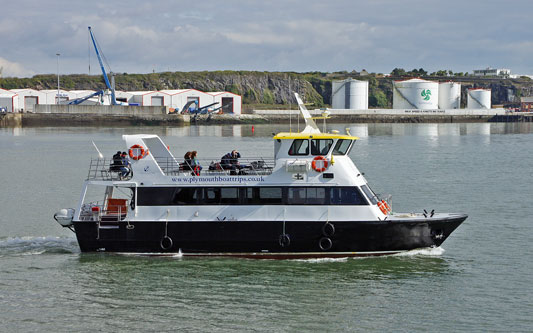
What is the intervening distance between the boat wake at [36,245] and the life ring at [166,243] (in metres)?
3.37

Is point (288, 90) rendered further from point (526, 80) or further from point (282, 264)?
point (282, 264)

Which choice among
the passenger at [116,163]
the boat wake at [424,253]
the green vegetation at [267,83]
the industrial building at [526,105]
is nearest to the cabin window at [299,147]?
the boat wake at [424,253]

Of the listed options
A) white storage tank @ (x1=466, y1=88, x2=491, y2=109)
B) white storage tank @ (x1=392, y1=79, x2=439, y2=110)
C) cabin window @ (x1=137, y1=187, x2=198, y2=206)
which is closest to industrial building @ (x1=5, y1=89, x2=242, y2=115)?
white storage tank @ (x1=392, y1=79, x2=439, y2=110)

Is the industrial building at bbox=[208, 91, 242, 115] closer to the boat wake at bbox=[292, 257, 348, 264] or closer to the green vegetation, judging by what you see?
the green vegetation

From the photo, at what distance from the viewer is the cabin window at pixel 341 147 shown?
19469 millimetres

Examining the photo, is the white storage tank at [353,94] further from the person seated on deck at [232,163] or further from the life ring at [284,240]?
the life ring at [284,240]

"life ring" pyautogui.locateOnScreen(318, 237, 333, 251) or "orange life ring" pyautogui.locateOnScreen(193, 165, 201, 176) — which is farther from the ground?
"orange life ring" pyautogui.locateOnScreen(193, 165, 201, 176)

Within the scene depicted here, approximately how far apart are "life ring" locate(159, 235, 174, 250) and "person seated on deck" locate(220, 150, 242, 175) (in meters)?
2.65

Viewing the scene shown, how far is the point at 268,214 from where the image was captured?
19.1 m

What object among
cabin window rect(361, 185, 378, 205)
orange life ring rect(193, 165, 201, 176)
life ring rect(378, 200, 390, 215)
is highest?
orange life ring rect(193, 165, 201, 176)

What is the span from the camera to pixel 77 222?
64.5 feet

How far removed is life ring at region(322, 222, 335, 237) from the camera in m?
19.0

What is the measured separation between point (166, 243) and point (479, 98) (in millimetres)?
129937

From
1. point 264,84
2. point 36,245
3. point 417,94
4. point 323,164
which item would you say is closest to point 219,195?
point 323,164
